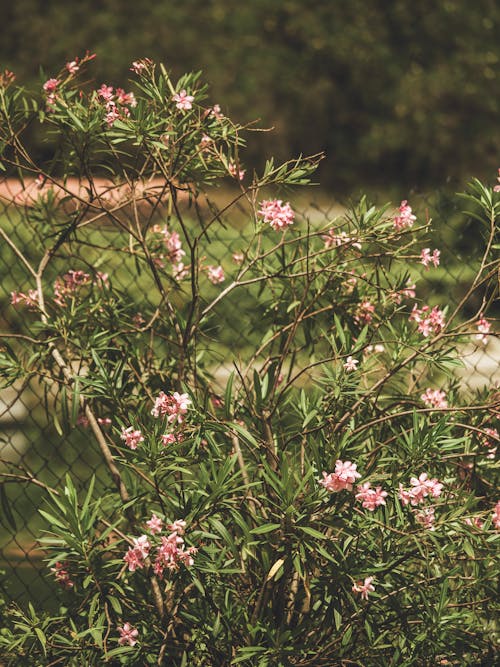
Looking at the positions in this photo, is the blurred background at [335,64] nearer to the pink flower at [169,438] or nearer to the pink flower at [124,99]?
the pink flower at [124,99]

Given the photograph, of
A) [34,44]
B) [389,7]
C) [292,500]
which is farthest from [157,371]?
[389,7]

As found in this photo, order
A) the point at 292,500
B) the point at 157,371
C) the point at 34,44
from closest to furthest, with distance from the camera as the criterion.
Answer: the point at 292,500, the point at 157,371, the point at 34,44

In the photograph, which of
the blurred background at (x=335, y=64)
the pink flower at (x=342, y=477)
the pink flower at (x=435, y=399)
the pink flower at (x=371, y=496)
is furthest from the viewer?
the blurred background at (x=335, y=64)

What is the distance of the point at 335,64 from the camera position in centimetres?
974

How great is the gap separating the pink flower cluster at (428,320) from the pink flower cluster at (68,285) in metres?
0.91

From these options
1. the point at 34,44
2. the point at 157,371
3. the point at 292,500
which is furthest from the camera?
the point at 34,44

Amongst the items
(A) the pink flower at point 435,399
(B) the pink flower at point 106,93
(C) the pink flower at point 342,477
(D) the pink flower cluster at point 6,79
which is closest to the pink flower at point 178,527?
(C) the pink flower at point 342,477

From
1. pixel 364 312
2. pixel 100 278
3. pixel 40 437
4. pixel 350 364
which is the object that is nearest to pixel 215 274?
pixel 100 278

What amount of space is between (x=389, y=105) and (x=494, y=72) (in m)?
1.18

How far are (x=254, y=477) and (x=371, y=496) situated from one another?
0.45 metres

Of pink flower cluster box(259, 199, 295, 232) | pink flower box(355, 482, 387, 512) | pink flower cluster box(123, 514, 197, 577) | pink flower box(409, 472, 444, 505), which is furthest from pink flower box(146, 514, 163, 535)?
pink flower cluster box(259, 199, 295, 232)

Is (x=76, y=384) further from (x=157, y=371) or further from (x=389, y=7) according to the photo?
(x=389, y=7)

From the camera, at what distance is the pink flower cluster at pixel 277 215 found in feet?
7.33

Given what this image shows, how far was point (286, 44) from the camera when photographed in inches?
381
